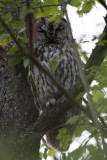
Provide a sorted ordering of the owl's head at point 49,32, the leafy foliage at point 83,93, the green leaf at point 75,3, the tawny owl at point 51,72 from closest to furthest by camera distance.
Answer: the leafy foliage at point 83,93 < the green leaf at point 75,3 < the tawny owl at point 51,72 < the owl's head at point 49,32

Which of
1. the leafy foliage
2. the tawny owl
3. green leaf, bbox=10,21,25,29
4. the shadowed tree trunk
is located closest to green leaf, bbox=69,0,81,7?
the leafy foliage

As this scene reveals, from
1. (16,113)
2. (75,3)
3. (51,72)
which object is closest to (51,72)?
(51,72)

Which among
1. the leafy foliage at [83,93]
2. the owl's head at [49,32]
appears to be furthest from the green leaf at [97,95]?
the owl's head at [49,32]

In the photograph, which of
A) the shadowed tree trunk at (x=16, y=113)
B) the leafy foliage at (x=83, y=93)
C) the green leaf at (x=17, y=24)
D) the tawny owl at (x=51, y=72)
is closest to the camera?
the leafy foliage at (x=83, y=93)

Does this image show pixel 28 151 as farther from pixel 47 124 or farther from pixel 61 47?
pixel 61 47

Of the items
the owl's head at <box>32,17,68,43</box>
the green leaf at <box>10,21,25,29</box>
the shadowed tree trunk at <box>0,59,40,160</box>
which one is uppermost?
the green leaf at <box>10,21,25,29</box>

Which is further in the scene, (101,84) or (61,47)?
(61,47)

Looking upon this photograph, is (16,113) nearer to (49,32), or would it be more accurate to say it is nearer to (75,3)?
(49,32)

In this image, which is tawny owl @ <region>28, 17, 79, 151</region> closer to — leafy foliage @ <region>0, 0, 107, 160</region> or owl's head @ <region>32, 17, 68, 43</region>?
owl's head @ <region>32, 17, 68, 43</region>

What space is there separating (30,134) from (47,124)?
0.56ft

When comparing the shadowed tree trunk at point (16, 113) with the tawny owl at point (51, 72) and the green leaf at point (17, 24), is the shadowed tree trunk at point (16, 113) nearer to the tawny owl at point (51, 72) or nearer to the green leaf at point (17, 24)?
the tawny owl at point (51, 72)

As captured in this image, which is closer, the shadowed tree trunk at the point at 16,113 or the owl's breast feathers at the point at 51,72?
the shadowed tree trunk at the point at 16,113

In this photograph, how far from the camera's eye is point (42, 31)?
3.51 m

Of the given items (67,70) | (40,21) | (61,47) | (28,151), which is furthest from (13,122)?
(40,21)
